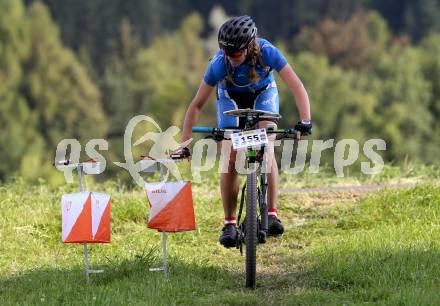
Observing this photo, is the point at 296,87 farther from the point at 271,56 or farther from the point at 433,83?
the point at 433,83

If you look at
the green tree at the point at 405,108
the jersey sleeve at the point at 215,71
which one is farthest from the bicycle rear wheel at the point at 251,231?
the green tree at the point at 405,108

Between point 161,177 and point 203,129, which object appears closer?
point 203,129

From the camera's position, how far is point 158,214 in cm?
825

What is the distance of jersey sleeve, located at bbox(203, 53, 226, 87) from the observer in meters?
8.60

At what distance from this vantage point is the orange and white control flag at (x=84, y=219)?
26.0ft

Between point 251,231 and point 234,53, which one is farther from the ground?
point 234,53

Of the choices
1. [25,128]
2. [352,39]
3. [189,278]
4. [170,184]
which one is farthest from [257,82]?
[352,39]

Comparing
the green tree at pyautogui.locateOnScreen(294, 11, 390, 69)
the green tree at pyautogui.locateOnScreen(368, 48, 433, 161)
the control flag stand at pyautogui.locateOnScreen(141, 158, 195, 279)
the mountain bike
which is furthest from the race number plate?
the green tree at pyautogui.locateOnScreen(294, 11, 390, 69)

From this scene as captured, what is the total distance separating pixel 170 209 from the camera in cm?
825

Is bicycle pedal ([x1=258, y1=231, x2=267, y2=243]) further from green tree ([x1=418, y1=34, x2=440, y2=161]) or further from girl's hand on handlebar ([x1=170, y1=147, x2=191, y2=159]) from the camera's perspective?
green tree ([x1=418, y1=34, x2=440, y2=161])

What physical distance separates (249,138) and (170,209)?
94cm

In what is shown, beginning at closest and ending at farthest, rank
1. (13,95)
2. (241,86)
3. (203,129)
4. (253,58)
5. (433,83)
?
(203,129) → (253,58) → (241,86) → (13,95) → (433,83)

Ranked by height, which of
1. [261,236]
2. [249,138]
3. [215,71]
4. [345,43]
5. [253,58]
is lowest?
[261,236]

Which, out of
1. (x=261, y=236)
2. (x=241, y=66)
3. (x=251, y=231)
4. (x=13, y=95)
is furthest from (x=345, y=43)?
(x=251, y=231)
